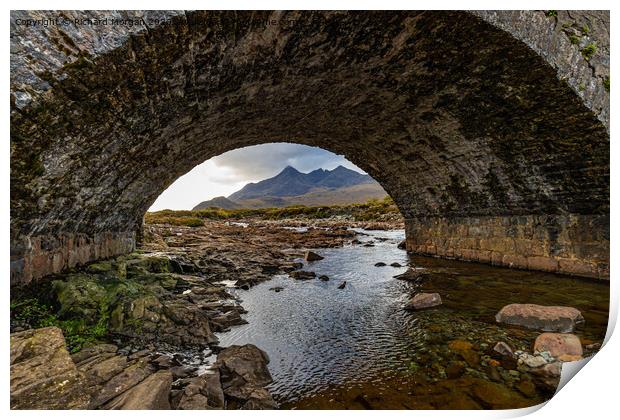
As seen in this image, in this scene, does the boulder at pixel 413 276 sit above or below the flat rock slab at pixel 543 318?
below

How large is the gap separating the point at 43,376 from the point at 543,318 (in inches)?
316

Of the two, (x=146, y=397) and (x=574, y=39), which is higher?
(x=574, y=39)

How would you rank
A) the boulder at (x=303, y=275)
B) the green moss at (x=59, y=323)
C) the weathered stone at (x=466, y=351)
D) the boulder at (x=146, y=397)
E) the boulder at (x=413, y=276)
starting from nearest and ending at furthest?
the boulder at (x=146, y=397) → the weathered stone at (x=466, y=351) → the green moss at (x=59, y=323) → the boulder at (x=413, y=276) → the boulder at (x=303, y=275)

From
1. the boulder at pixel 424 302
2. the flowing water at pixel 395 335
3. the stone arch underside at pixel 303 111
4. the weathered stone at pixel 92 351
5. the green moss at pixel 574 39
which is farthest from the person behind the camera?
the boulder at pixel 424 302

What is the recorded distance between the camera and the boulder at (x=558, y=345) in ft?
15.9

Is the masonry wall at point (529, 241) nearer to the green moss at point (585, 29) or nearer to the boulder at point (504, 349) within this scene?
the green moss at point (585, 29)

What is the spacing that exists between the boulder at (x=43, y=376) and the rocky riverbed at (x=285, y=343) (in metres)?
0.01

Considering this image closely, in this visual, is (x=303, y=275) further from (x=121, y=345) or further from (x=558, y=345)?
(x=558, y=345)

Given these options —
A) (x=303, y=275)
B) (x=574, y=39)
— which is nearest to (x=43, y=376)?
(x=303, y=275)

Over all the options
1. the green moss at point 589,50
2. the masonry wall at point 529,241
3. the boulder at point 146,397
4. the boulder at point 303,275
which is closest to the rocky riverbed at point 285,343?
the boulder at point 146,397

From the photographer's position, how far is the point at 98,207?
7.31 metres

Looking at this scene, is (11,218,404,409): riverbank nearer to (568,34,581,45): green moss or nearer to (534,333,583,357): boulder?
(534,333,583,357): boulder

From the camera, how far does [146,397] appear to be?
3.54 m

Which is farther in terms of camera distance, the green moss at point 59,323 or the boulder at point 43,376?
the green moss at point 59,323
